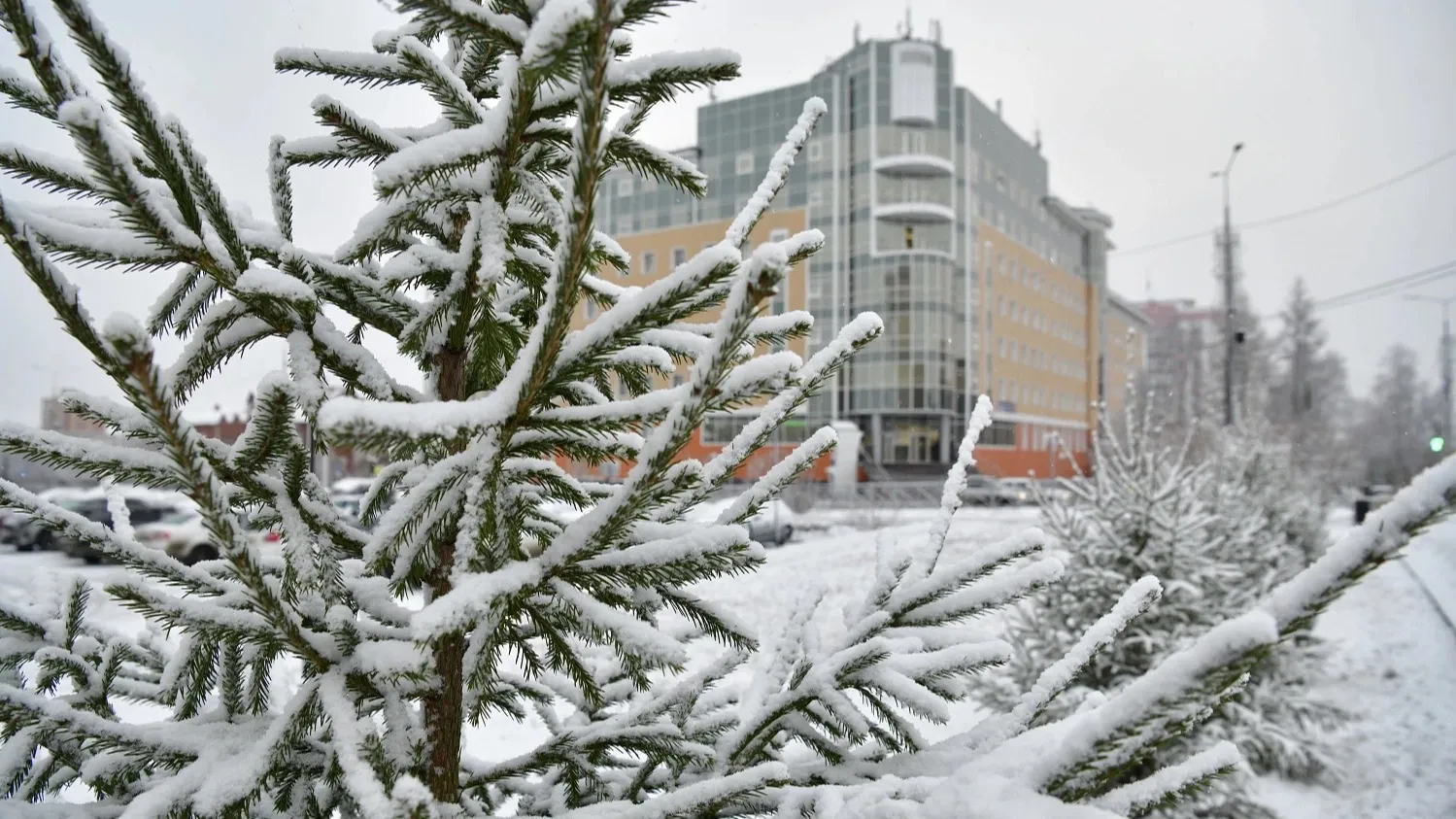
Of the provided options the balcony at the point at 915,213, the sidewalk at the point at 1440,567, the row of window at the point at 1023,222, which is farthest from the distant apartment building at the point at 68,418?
the row of window at the point at 1023,222

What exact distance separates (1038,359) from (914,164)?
15.9 meters

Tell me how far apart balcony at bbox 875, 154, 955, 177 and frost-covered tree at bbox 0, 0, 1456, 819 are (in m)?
36.0

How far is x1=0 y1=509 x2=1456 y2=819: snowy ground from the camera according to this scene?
263 inches

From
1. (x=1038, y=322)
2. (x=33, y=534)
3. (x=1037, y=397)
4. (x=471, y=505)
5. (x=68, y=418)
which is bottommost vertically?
(x=33, y=534)

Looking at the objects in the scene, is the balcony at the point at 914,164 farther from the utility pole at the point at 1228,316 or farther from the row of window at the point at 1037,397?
the utility pole at the point at 1228,316

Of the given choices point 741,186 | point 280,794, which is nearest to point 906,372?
point 741,186

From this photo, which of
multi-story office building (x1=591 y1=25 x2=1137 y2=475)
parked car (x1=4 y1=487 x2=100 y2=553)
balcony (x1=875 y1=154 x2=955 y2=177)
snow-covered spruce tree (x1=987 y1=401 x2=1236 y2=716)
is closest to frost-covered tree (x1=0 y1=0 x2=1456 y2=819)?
snow-covered spruce tree (x1=987 y1=401 x2=1236 y2=716)

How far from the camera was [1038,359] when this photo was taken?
148 feet

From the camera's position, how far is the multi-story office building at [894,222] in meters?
34.8

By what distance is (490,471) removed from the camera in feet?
3.02

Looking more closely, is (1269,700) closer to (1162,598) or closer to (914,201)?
(1162,598)

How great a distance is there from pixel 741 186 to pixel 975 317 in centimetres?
1395

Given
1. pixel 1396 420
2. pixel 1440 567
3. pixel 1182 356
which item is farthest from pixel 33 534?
pixel 1182 356

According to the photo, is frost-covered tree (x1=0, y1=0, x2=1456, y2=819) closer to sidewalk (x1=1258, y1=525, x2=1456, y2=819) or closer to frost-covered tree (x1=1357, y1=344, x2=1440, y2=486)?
sidewalk (x1=1258, y1=525, x2=1456, y2=819)
